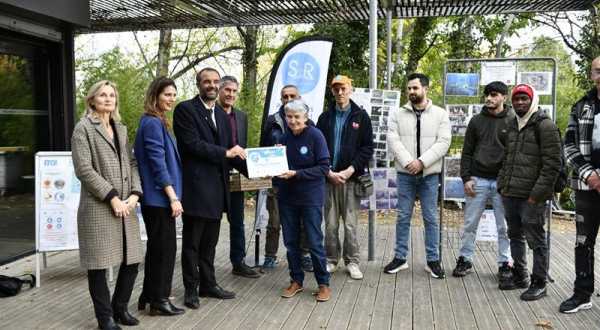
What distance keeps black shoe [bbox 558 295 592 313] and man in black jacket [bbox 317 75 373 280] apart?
1.75 meters

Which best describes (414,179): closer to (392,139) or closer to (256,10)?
(392,139)

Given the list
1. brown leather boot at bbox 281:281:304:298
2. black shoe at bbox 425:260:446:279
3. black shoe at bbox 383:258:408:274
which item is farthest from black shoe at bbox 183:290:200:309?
black shoe at bbox 425:260:446:279

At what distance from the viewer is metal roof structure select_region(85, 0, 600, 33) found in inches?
257

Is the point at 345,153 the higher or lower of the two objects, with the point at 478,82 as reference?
lower

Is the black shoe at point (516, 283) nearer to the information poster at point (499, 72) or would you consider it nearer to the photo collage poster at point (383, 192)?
the photo collage poster at point (383, 192)

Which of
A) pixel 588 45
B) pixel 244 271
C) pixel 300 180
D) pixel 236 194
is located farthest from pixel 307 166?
pixel 588 45

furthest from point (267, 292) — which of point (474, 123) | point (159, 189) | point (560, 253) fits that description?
point (560, 253)

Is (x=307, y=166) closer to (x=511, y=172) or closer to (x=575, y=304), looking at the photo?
(x=511, y=172)

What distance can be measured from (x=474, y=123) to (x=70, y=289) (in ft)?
13.0

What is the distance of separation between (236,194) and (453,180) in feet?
7.35

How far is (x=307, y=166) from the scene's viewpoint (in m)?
4.51

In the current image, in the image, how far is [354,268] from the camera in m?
5.31

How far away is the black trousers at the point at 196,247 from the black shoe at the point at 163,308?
0.27 metres

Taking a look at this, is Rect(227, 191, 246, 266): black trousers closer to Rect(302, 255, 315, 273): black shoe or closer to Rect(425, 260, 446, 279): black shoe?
Rect(302, 255, 315, 273): black shoe
